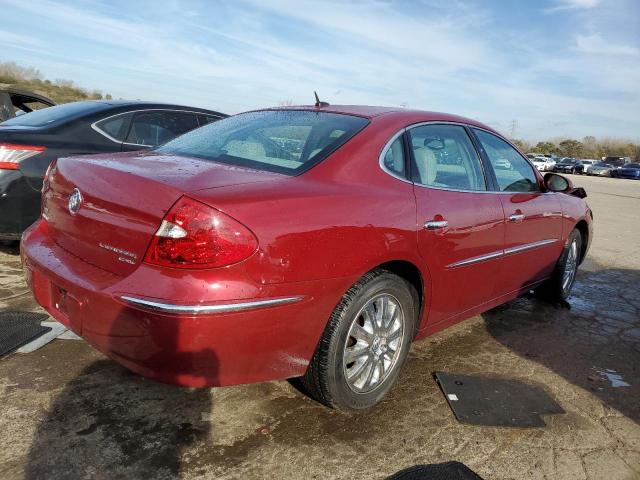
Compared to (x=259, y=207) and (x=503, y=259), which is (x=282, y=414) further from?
(x=503, y=259)

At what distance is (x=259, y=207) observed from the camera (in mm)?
2072

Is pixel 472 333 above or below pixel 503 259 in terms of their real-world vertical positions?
below

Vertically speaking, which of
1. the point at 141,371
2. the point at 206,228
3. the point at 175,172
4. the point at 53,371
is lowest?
the point at 53,371

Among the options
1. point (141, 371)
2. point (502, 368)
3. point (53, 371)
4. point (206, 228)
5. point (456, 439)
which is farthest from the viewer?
point (502, 368)

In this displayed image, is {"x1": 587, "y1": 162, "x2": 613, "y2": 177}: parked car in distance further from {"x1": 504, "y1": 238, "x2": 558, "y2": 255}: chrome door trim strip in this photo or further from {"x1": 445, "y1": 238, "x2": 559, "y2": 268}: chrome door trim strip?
{"x1": 445, "y1": 238, "x2": 559, "y2": 268}: chrome door trim strip

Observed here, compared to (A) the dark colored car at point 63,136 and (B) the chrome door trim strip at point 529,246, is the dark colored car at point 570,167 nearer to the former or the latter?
(B) the chrome door trim strip at point 529,246

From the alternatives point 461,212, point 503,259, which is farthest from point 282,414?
point 503,259

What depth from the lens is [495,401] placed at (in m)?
2.87

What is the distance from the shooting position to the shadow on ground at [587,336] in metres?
3.22

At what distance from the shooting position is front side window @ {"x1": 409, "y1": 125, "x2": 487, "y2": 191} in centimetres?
298

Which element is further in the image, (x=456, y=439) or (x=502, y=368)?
(x=502, y=368)

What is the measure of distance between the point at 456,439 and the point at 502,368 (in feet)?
3.24

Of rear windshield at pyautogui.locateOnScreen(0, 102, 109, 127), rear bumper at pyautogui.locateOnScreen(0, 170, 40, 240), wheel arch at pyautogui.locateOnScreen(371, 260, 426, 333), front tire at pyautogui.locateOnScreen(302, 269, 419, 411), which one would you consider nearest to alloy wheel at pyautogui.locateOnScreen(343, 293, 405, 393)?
front tire at pyautogui.locateOnScreen(302, 269, 419, 411)

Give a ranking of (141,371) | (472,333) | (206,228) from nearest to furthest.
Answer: (206,228) → (141,371) → (472,333)
